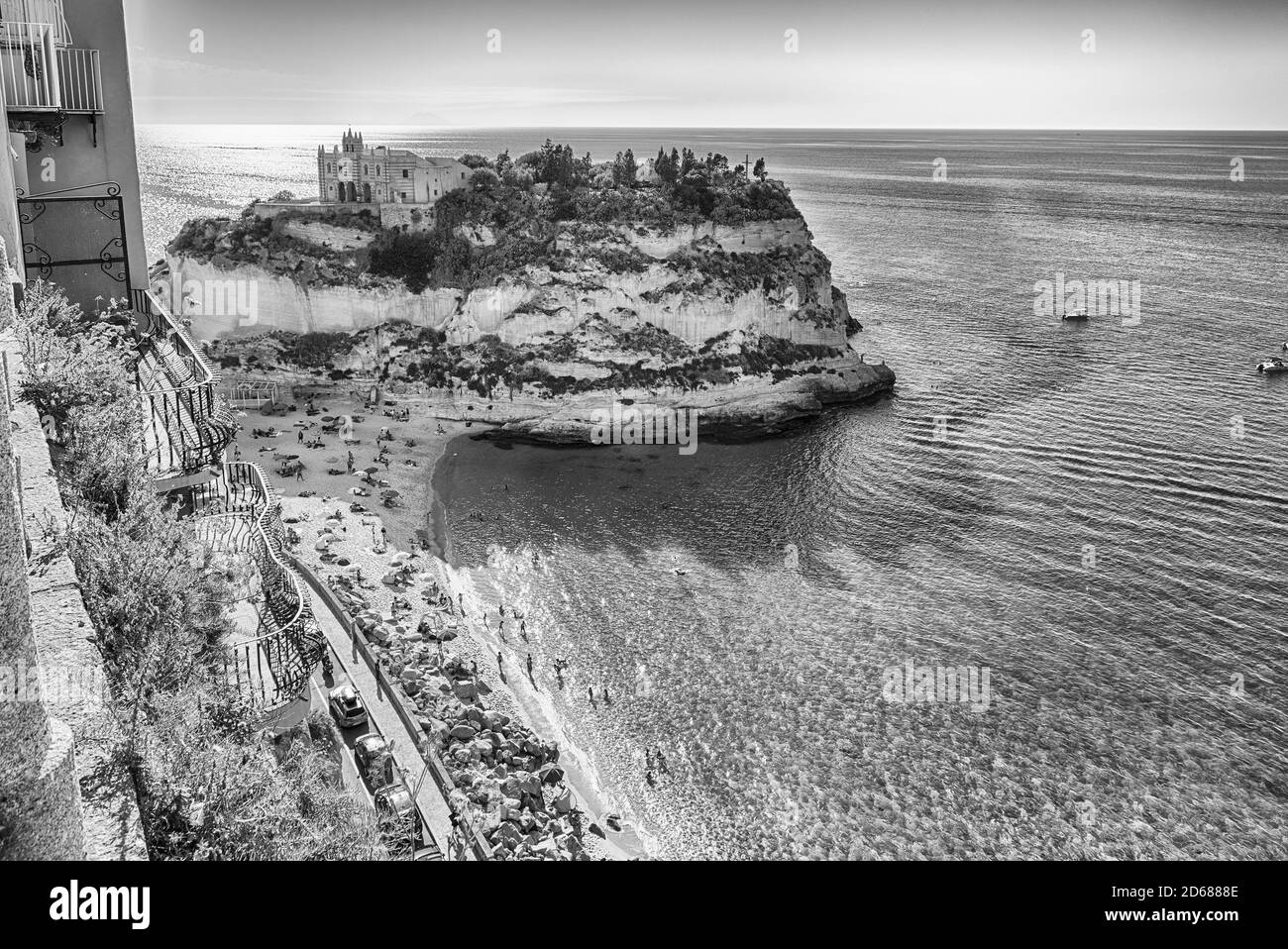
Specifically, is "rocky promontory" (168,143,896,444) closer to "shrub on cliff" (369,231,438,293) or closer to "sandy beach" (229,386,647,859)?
"shrub on cliff" (369,231,438,293)

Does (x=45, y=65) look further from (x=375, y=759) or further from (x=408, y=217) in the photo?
(x=408, y=217)

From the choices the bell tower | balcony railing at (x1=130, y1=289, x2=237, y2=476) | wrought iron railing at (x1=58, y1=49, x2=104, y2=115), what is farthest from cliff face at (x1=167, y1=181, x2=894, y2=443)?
wrought iron railing at (x1=58, y1=49, x2=104, y2=115)

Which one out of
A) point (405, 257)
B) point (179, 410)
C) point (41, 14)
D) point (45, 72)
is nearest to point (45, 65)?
point (45, 72)

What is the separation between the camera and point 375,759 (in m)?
17.9

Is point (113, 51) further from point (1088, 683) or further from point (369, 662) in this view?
point (1088, 683)

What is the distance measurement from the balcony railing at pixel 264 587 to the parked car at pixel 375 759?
4.84 meters

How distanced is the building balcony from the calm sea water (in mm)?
17739

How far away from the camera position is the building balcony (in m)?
12.4

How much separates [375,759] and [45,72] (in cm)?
1244

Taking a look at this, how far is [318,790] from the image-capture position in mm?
9742

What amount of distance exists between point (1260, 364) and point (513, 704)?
5070 centimetres

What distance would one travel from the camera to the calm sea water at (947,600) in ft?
73.2

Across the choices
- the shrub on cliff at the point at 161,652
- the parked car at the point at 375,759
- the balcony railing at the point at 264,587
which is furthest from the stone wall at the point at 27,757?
the parked car at the point at 375,759
